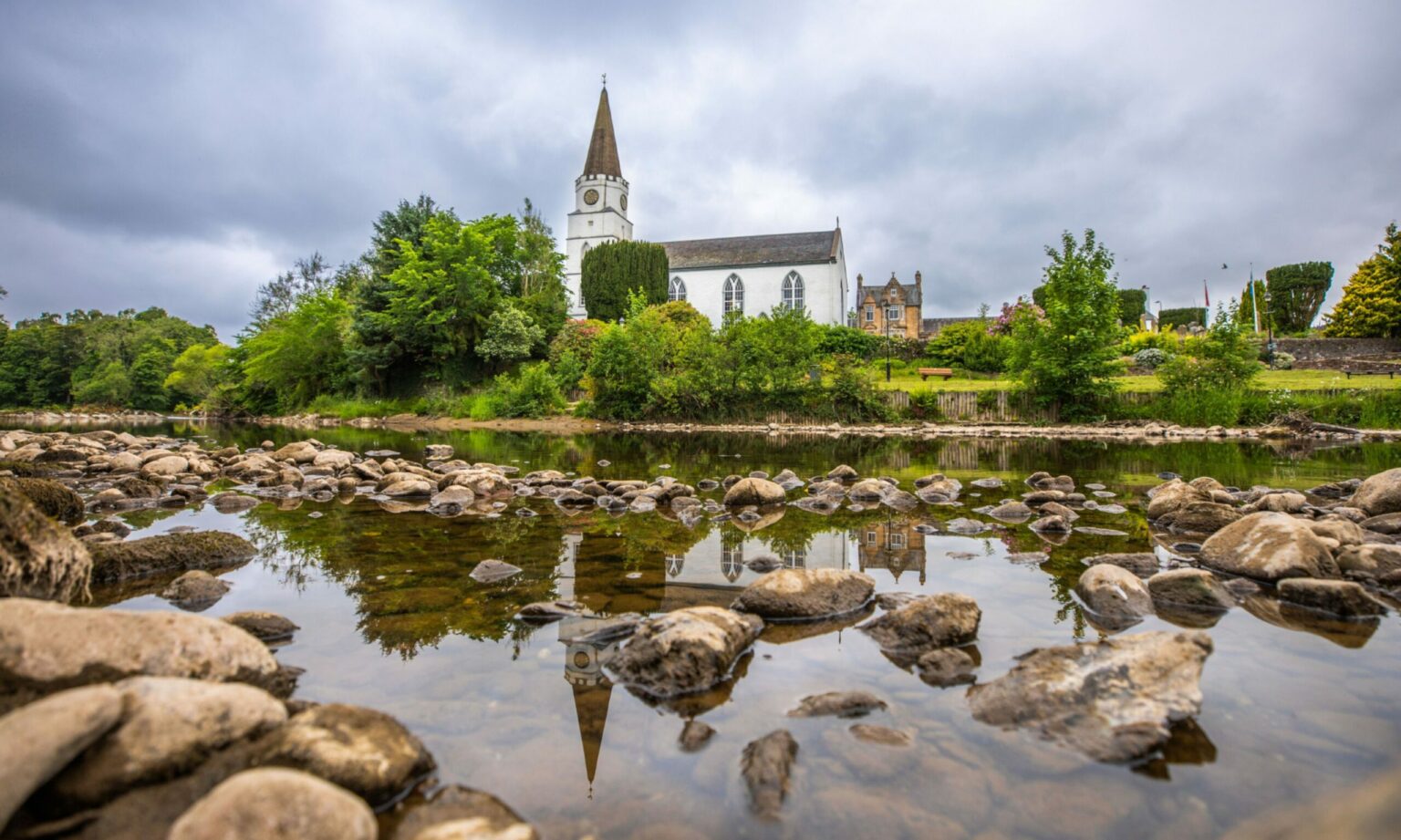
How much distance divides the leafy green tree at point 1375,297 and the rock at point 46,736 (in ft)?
192

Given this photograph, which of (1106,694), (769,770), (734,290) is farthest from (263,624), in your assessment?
(734,290)

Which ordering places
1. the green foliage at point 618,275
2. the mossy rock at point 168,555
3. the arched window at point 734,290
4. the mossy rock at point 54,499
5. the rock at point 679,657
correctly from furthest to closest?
the arched window at point 734,290
the green foliage at point 618,275
the mossy rock at point 54,499
the mossy rock at point 168,555
the rock at point 679,657

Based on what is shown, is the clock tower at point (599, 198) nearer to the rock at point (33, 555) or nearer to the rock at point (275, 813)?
the rock at point (33, 555)

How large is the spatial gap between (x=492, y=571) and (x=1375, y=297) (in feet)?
186

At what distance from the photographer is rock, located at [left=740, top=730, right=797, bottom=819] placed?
9.40 ft

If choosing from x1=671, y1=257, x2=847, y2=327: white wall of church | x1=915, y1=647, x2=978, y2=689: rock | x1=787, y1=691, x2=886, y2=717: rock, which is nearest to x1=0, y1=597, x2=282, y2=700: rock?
x1=787, y1=691, x2=886, y2=717: rock

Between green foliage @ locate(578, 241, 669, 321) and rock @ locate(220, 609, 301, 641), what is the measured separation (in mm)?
54518

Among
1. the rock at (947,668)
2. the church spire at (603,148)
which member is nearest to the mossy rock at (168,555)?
the rock at (947,668)

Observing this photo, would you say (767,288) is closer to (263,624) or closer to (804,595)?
(804,595)

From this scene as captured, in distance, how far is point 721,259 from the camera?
7062 centimetres

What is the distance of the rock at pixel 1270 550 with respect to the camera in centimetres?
581

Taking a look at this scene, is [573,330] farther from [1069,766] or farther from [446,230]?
[1069,766]

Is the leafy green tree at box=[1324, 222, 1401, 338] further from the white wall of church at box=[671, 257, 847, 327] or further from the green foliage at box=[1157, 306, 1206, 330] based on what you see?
the white wall of church at box=[671, 257, 847, 327]

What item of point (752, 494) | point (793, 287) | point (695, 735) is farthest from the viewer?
point (793, 287)
